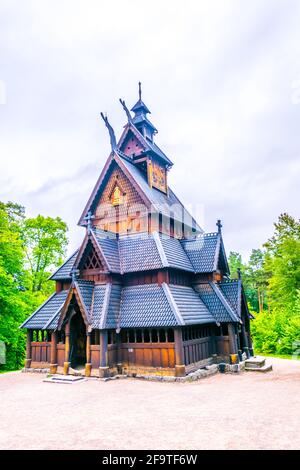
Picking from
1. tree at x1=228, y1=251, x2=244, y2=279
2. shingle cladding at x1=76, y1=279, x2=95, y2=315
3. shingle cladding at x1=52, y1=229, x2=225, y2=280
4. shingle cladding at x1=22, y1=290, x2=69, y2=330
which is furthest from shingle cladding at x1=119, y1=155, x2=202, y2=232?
tree at x1=228, y1=251, x2=244, y2=279

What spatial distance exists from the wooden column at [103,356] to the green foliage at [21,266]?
30.1 ft

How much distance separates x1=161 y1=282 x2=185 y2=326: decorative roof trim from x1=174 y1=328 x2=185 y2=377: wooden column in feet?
1.92

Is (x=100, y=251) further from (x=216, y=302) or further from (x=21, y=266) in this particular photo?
(x=21, y=266)

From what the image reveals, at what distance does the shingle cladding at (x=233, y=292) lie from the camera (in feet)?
64.3

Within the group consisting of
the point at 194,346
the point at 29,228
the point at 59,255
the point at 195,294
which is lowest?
the point at 194,346

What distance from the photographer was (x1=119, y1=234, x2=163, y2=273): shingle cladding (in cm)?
1833

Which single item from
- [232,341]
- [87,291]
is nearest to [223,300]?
[232,341]

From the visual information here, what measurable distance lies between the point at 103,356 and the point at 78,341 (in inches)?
145

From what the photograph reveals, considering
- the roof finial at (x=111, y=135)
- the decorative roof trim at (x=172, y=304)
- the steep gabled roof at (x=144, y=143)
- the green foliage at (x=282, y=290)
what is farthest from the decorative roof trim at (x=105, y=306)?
the green foliage at (x=282, y=290)

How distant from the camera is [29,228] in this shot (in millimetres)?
30703

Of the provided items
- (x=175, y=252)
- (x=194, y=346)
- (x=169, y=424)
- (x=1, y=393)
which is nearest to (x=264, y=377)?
(x=194, y=346)

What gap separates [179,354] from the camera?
1541 cm
